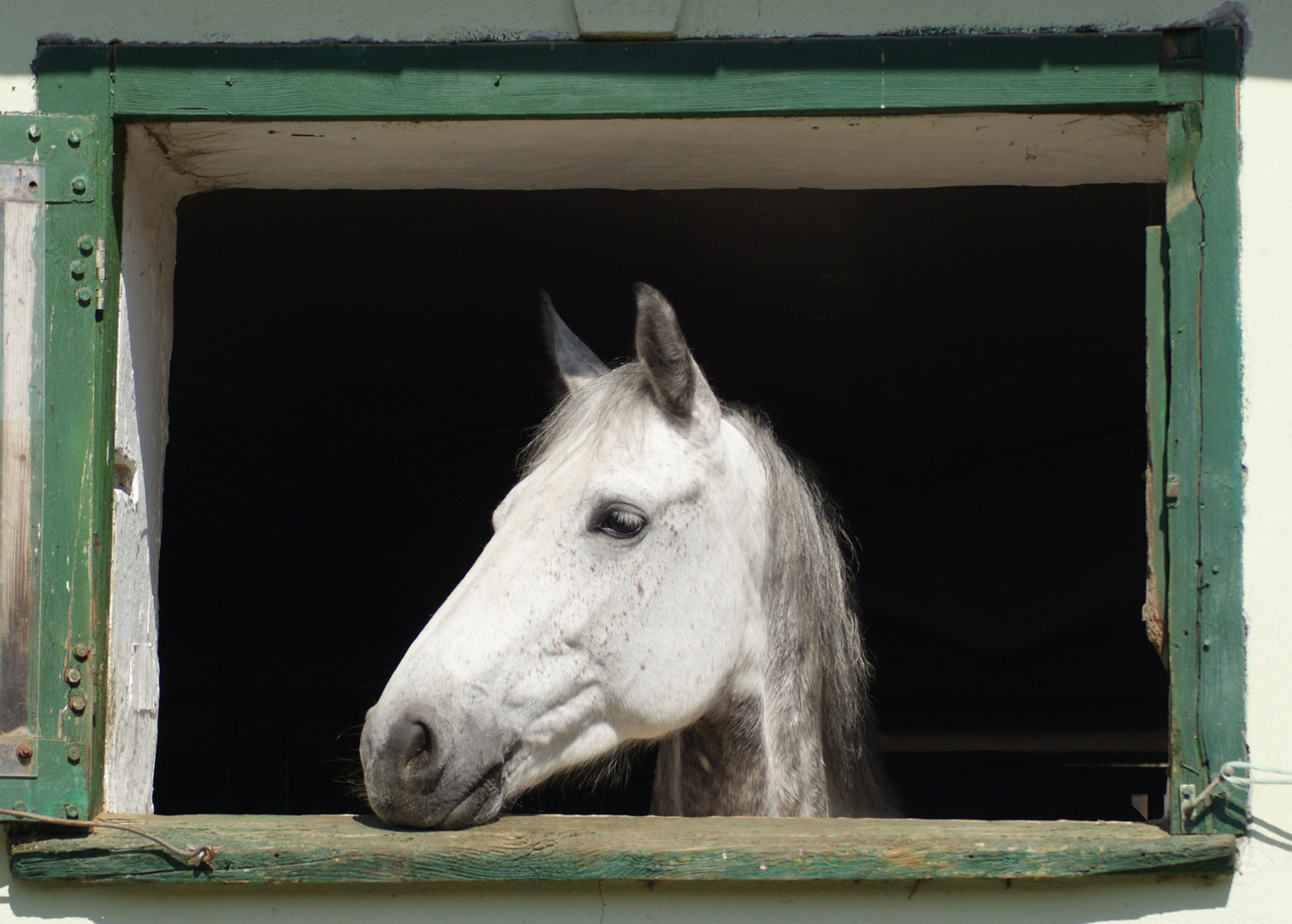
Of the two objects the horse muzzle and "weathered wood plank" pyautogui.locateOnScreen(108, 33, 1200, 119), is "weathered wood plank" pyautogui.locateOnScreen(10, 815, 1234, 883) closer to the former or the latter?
the horse muzzle

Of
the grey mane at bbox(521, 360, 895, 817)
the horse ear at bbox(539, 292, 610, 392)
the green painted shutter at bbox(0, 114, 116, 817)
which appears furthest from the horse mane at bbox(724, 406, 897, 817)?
the green painted shutter at bbox(0, 114, 116, 817)

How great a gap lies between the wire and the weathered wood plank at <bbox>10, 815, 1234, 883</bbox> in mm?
15

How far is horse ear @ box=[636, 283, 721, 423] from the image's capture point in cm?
197

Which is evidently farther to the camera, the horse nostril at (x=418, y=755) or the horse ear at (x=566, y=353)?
the horse ear at (x=566, y=353)

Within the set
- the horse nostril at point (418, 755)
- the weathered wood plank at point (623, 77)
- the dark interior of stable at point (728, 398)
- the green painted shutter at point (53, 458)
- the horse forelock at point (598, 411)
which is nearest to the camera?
the horse nostril at point (418, 755)

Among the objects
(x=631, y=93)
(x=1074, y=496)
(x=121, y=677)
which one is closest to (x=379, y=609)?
(x=1074, y=496)

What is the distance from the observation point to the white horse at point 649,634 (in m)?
1.81

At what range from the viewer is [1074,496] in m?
5.15

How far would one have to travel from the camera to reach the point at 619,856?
1.77 meters

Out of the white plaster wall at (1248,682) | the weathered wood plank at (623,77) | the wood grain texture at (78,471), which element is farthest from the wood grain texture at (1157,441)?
the wood grain texture at (78,471)

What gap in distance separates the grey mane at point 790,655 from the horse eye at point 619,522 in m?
0.17

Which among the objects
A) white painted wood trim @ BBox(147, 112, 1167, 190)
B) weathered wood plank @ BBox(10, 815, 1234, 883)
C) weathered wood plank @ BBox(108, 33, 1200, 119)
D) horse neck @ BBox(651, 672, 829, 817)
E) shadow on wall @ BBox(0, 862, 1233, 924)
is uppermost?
weathered wood plank @ BBox(108, 33, 1200, 119)

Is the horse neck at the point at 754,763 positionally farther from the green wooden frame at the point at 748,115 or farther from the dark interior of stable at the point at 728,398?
the dark interior of stable at the point at 728,398

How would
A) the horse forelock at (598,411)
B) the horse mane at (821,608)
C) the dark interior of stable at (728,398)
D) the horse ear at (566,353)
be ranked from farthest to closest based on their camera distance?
the dark interior of stable at (728,398), the horse ear at (566,353), the horse mane at (821,608), the horse forelock at (598,411)
